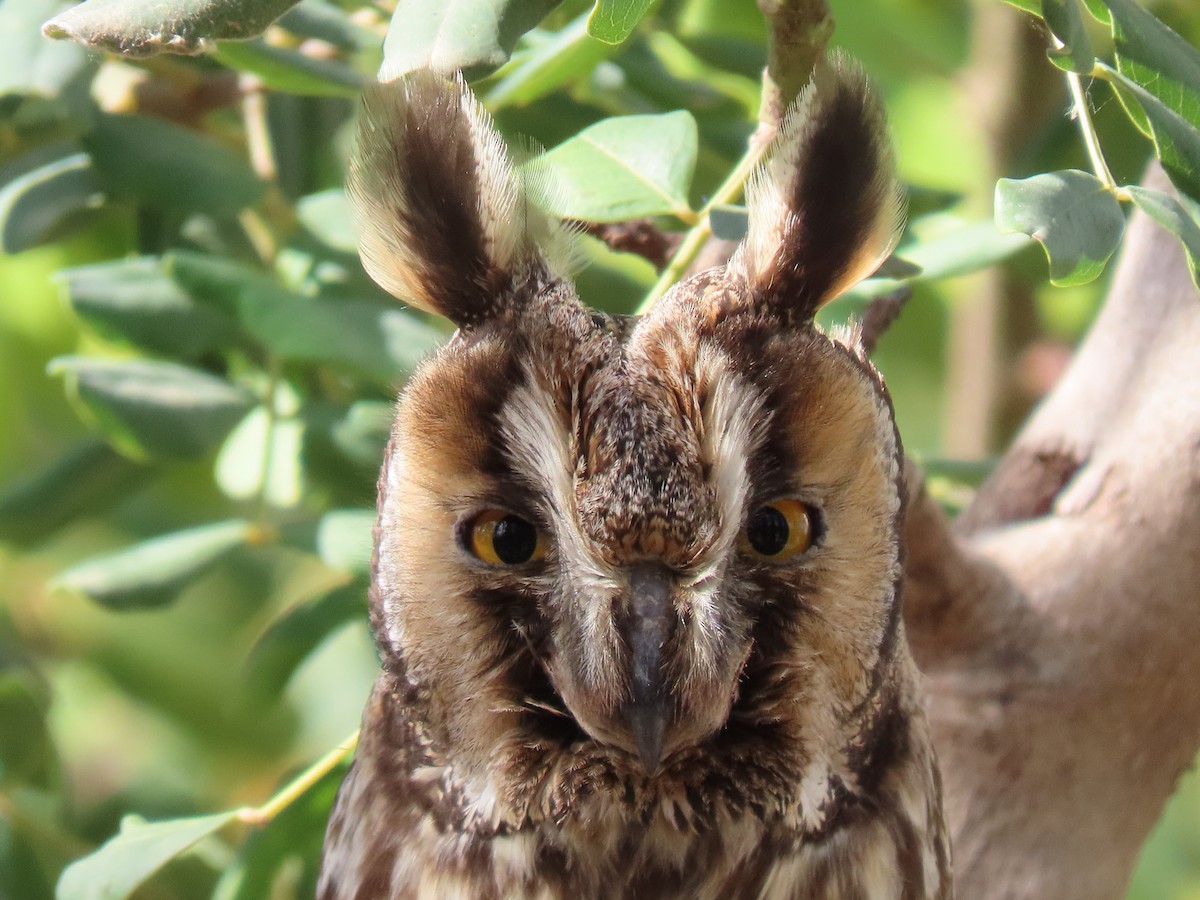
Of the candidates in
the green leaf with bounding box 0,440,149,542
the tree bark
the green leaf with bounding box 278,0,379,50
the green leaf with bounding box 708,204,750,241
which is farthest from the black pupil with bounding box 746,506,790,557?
the green leaf with bounding box 0,440,149,542

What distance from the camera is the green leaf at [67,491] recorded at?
1769 millimetres

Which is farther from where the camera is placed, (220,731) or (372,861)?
(220,731)

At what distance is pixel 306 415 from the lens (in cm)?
163

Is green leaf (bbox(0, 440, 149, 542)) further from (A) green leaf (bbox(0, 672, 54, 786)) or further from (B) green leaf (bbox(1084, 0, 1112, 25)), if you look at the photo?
(B) green leaf (bbox(1084, 0, 1112, 25))

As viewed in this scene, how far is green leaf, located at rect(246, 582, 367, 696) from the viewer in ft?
5.42

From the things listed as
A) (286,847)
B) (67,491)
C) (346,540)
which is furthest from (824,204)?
(67,491)

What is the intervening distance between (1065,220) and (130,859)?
955mm

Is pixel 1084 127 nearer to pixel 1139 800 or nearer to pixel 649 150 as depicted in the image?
pixel 649 150

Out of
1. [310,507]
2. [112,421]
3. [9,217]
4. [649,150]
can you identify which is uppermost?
[649,150]

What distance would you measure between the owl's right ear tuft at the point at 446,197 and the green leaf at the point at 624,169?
2.1 inches

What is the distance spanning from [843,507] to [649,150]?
361 millimetres

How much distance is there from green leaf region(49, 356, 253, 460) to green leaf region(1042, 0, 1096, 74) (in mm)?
1016

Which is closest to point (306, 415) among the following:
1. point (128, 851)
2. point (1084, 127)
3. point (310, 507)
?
point (310, 507)

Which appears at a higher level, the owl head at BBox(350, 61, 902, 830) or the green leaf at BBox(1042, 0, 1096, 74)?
the green leaf at BBox(1042, 0, 1096, 74)
